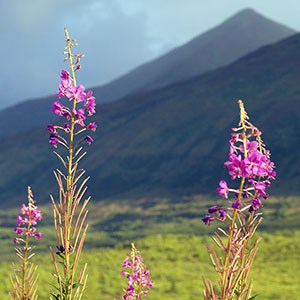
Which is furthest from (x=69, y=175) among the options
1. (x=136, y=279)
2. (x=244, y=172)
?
(x=136, y=279)

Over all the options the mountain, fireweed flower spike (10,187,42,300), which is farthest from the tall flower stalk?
the mountain

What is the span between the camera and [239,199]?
4.62 m

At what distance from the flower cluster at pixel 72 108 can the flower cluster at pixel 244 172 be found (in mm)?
1234

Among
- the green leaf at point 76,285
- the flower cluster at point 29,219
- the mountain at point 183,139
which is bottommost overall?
the green leaf at point 76,285

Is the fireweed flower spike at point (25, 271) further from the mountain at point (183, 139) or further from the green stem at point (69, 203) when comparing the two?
the mountain at point (183, 139)

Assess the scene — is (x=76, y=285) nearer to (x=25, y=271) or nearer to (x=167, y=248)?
(x=25, y=271)

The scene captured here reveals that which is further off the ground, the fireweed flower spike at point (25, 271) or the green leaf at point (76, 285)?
the fireweed flower spike at point (25, 271)

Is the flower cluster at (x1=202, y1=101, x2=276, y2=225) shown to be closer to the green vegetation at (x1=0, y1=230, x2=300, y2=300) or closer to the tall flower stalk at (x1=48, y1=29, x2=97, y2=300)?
the tall flower stalk at (x1=48, y1=29, x2=97, y2=300)

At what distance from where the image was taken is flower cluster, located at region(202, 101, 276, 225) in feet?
15.3

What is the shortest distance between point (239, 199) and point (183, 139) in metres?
151

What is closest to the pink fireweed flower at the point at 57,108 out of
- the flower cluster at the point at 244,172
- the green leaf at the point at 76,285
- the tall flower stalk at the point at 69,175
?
the tall flower stalk at the point at 69,175

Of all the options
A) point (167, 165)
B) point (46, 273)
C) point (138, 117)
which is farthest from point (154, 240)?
point (138, 117)

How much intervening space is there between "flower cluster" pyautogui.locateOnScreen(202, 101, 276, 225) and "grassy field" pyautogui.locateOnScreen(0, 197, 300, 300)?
3.94 metres

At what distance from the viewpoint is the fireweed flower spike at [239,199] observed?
469 cm
